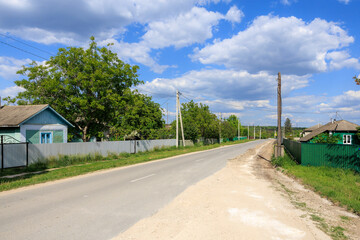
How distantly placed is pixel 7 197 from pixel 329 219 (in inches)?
391

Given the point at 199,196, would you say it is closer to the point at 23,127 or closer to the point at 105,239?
the point at 105,239

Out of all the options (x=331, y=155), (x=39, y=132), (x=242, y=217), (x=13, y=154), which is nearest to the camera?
(x=242, y=217)

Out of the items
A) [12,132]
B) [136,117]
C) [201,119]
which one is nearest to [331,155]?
[12,132]

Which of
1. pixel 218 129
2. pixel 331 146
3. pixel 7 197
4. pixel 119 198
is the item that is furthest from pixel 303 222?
pixel 218 129

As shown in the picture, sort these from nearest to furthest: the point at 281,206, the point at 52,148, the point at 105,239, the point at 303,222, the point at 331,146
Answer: the point at 105,239 → the point at 303,222 → the point at 281,206 → the point at 331,146 → the point at 52,148

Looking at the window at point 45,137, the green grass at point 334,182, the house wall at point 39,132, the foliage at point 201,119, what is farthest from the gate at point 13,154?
the foliage at point 201,119

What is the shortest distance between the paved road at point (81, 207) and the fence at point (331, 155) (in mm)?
10220

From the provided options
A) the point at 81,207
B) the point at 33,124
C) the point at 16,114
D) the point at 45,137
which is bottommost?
the point at 81,207

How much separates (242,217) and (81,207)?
14.4ft

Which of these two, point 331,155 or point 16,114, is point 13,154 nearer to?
point 16,114

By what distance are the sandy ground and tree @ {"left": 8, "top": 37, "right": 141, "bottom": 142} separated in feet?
58.9

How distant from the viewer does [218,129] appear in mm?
62656

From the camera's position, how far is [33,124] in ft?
66.6

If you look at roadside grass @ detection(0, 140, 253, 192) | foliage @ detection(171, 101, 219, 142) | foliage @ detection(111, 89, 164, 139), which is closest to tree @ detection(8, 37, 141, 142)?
foliage @ detection(111, 89, 164, 139)
